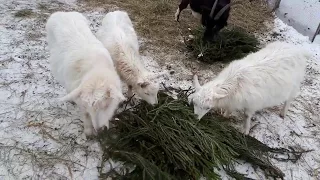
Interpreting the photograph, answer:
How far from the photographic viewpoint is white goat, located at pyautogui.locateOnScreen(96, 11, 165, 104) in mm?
4672

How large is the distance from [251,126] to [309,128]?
104 cm

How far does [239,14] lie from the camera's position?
9062 mm

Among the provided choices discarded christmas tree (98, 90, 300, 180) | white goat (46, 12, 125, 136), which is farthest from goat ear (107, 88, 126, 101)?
discarded christmas tree (98, 90, 300, 180)

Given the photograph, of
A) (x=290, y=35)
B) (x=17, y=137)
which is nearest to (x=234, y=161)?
(x=17, y=137)

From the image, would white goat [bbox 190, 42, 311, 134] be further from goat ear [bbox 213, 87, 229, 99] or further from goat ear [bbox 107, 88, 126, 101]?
goat ear [bbox 107, 88, 126, 101]

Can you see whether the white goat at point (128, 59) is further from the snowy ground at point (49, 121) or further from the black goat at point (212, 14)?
the black goat at point (212, 14)

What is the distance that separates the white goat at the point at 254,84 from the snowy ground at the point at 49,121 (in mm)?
723

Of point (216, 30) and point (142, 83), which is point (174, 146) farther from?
point (216, 30)

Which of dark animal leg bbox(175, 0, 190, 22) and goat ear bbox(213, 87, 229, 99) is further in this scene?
dark animal leg bbox(175, 0, 190, 22)

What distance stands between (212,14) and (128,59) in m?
2.94

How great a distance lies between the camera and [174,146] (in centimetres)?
407

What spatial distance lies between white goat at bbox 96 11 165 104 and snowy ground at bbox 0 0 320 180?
1.03 m

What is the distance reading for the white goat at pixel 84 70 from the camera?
12.2 feet

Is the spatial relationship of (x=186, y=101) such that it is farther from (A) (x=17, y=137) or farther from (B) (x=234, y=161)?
(A) (x=17, y=137)
